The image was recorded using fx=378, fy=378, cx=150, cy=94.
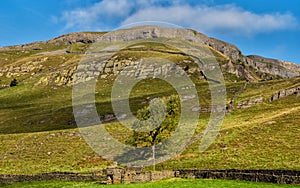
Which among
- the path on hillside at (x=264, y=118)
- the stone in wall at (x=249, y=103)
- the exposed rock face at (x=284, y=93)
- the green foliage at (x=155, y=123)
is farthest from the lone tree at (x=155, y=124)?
the exposed rock face at (x=284, y=93)

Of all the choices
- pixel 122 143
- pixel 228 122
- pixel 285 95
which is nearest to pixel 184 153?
pixel 122 143

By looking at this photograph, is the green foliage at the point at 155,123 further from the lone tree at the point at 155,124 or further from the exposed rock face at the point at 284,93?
the exposed rock face at the point at 284,93

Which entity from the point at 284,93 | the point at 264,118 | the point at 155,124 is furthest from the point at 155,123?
the point at 284,93

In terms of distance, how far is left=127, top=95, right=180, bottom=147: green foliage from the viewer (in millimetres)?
73188

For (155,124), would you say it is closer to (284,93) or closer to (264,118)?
(264,118)

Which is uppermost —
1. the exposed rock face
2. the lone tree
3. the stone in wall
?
the exposed rock face

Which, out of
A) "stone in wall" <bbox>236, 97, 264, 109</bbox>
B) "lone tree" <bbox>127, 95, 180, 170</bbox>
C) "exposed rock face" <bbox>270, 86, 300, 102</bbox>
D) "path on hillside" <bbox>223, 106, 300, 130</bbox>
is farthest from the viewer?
"exposed rock face" <bbox>270, 86, 300, 102</bbox>

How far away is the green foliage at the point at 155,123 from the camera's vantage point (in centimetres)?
7319

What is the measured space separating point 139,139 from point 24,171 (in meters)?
22.5

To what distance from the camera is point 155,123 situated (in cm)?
7300

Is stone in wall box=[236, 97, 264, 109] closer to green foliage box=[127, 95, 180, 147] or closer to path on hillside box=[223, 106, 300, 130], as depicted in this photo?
path on hillside box=[223, 106, 300, 130]

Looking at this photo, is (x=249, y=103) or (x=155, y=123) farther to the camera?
(x=249, y=103)

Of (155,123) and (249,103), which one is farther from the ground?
(249,103)

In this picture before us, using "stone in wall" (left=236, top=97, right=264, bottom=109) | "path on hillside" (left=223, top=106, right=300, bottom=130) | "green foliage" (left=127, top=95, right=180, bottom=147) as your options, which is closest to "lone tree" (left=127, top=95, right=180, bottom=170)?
"green foliage" (left=127, top=95, right=180, bottom=147)
